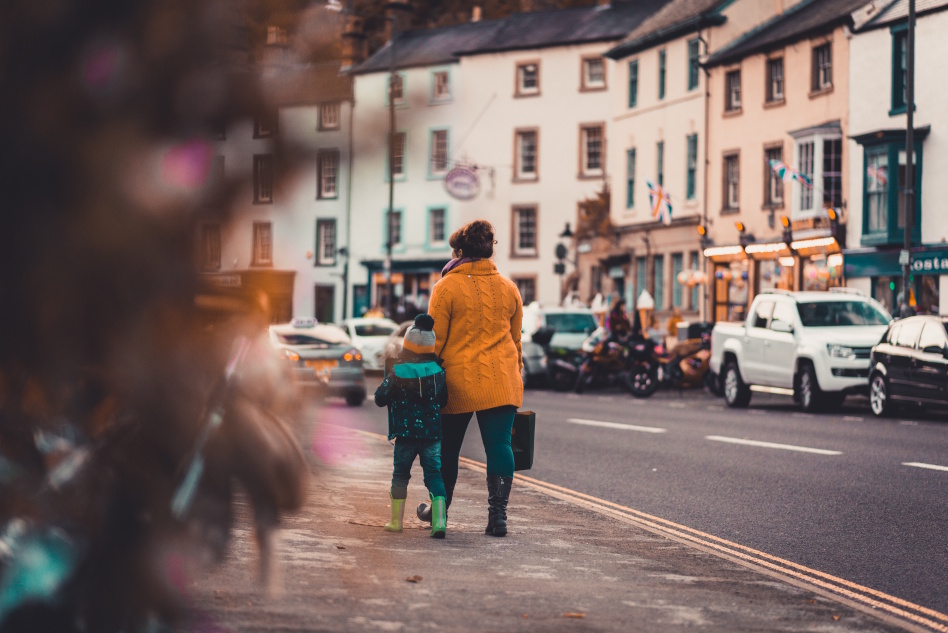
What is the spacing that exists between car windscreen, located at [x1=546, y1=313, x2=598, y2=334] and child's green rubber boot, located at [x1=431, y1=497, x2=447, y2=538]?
81.0 feet

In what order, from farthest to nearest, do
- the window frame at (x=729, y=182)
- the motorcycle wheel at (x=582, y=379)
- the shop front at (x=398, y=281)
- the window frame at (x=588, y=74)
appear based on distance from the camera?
the shop front at (x=398, y=281) → the window frame at (x=588, y=74) → the window frame at (x=729, y=182) → the motorcycle wheel at (x=582, y=379)

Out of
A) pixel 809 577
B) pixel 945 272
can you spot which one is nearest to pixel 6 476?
pixel 809 577

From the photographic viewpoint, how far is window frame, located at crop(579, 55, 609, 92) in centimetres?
6056

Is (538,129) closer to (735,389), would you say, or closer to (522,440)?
(735,389)

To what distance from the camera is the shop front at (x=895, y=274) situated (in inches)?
1393

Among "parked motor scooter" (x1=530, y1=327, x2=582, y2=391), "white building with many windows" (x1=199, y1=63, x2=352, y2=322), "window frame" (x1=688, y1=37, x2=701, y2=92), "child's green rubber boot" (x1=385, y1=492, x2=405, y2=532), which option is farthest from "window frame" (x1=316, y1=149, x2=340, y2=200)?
"window frame" (x1=688, y1=37, x2=701, y2=92)

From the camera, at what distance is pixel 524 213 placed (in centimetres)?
6253

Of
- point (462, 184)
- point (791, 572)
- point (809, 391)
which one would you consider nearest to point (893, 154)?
point (809, 391)

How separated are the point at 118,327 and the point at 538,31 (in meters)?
62.2

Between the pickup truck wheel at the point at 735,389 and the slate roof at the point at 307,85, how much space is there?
77.2 feet

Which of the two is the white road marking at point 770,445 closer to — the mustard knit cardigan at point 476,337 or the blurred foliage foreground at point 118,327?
the mustard knit cardigan at point 476,337

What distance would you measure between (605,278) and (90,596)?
51.9m

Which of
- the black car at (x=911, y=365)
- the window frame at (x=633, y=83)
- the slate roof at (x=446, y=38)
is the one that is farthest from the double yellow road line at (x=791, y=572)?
the slate roof at (x=446, y=38)

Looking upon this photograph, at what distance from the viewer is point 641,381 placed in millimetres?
28922
